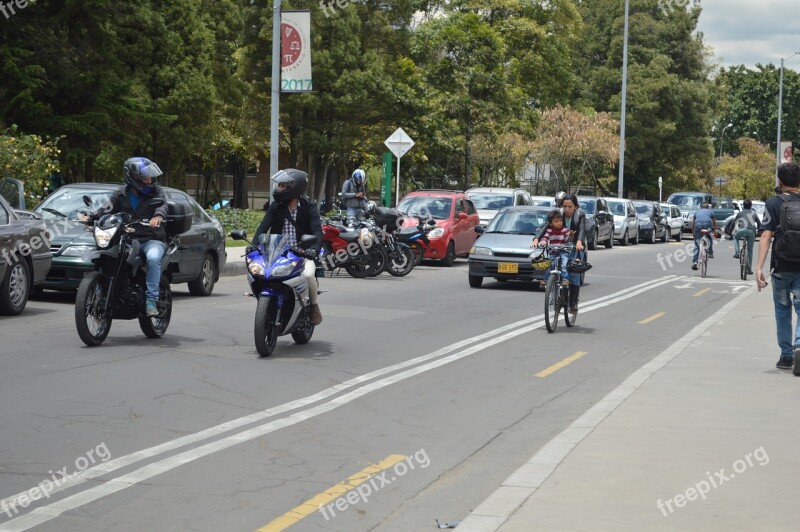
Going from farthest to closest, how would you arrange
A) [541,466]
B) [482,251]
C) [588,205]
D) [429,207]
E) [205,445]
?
[588,205] → [429,207] → [482,251] → [205,445] → [541,466]

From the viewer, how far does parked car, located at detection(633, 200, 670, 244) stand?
47250 mm

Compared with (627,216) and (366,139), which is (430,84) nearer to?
(366,139)

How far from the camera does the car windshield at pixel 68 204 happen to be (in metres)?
17.0

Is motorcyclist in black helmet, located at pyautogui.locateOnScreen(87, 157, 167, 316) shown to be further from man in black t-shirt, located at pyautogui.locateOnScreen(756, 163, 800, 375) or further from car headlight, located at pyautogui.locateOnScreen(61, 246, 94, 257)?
man in black t-shirt, located at pyautogui.locateOnScreen(756, 163, 800, 375)

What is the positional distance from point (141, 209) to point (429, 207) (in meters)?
16.3

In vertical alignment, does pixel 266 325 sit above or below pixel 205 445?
above

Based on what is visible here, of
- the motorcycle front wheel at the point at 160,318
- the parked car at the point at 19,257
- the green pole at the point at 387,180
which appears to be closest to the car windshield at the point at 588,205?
the green pole at the point at 387,180

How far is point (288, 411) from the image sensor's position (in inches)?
354

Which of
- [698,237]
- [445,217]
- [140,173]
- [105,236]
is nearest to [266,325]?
[105,236]

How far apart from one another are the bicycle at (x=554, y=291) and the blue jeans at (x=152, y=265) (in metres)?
4.92

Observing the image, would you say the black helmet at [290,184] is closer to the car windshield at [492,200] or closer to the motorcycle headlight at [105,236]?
the motorcycle headlight at [105,236]

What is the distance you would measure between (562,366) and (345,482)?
5.61 meters

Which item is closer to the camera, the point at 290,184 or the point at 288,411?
the point at 288,411

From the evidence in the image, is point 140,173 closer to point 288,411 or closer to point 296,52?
point 288,411
